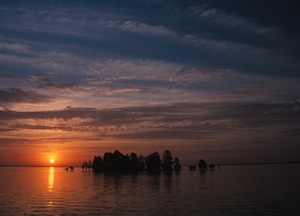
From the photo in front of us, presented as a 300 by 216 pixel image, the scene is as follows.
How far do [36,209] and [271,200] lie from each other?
40333 millimetres

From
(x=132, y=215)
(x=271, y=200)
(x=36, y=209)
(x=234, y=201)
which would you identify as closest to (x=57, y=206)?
(x=36, y=209)

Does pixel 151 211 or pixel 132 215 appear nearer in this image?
pixel 132 215

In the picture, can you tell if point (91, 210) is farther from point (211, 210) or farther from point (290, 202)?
point (290, 202)

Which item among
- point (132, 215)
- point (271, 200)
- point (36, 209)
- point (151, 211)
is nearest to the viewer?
point (132, 215)

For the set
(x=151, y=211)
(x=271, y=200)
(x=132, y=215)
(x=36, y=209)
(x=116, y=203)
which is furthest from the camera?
→ (x=271, y=200)

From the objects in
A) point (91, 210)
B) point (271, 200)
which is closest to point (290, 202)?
point (271, 200)

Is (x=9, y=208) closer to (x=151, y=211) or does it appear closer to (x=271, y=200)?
(x=151, y=211)

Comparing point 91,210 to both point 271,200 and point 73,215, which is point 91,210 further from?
point 271,200

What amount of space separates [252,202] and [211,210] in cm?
1279

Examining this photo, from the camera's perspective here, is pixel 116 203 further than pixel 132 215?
Yes

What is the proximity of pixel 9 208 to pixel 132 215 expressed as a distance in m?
20.8

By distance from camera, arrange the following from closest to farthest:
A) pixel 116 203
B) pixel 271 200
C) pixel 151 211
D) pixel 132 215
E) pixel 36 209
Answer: pixel 132 215 < pixel 151 211 < pixel 36 209 < pixel 116 203 < pixel 271 200

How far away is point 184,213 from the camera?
46312 mm

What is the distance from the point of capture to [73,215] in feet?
150
